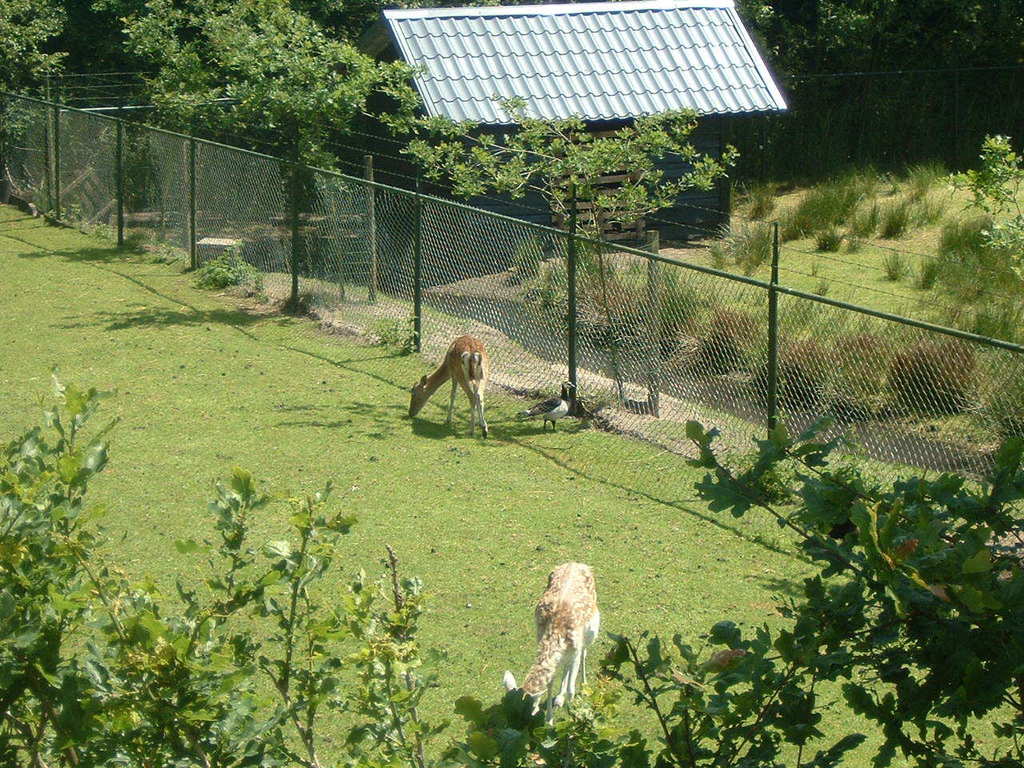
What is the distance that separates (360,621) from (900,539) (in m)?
1.36

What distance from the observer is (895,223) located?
2003cm

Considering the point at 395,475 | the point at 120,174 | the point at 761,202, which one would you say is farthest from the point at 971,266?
the point at 120,174

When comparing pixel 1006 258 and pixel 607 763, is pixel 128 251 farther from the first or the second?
pixel 607 763

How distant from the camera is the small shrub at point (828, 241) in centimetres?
1969

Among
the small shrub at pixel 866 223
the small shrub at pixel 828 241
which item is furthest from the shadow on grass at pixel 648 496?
the small shrub at pixel 866 223

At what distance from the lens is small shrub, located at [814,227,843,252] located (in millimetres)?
19688

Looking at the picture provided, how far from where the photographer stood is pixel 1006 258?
1598cm

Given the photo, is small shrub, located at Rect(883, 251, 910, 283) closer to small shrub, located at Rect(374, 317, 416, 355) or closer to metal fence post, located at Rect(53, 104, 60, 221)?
small shrub, located at Rect(374, 317, 416, 355)

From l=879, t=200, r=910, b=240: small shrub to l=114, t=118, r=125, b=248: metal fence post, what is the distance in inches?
452

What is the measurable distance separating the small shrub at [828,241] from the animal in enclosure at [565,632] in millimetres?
13887

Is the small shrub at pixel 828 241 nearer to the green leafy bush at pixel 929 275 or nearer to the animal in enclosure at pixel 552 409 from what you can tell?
the green leafy bush at pixel 929 275

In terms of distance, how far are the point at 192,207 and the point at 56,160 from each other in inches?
176

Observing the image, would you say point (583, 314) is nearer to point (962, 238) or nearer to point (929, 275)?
point (929, 275)

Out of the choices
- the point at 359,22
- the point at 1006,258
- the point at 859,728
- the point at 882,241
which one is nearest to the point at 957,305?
the point at 1006,258
